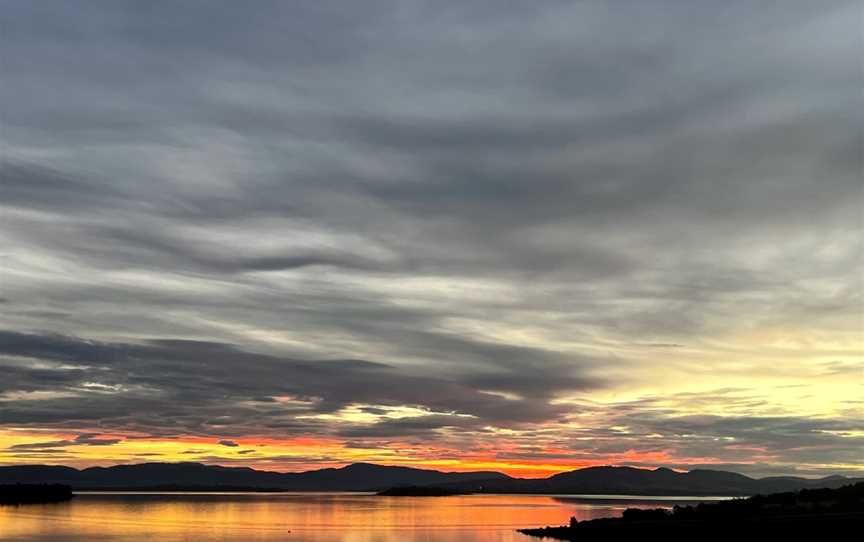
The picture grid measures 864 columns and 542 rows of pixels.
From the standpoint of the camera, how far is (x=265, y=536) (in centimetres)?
15562

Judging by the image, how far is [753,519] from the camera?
4323 inches

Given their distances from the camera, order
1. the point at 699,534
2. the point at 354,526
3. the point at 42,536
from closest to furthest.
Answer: the point at 699,534
the point at 42,536
the point at 354,526

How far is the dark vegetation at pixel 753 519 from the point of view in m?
102

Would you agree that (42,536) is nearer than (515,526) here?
Yes

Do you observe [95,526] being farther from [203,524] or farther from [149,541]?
[149,541]

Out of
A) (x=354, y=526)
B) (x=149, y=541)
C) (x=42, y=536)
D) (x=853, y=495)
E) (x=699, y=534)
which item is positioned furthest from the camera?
(x=354, y=526)

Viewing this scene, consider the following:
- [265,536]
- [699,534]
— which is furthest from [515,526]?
[699,534]

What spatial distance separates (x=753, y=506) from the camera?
5069 inches

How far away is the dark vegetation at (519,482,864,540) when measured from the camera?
102 meters

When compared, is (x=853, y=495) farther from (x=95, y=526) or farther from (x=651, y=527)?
(x=95, y=526)

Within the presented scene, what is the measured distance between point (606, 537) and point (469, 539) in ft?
112

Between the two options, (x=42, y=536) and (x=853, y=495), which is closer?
(x=853, y=495)

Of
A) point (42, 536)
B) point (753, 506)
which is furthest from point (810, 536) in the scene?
point (42, 536)

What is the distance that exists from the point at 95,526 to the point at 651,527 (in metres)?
124
